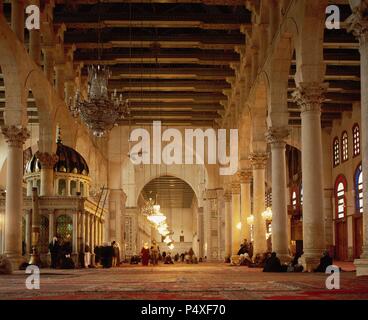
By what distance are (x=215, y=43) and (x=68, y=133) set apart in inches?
263

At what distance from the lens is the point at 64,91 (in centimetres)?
2606

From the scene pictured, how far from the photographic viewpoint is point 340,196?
106 feet

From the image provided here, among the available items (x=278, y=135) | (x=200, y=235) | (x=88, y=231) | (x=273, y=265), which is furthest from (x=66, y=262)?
(x=200, y=235)

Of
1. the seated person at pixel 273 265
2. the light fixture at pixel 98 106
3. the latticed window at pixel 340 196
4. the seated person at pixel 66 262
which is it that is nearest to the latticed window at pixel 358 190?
the latticed window at pixel 340 196

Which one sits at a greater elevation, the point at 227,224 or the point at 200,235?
the point at 227,224

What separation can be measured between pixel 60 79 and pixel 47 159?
3.37 meters

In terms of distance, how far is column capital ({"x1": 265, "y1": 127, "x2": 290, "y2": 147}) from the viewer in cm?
1898

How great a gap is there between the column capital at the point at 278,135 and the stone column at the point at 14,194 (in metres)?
6.71

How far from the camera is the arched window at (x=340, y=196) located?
31609 millimetres

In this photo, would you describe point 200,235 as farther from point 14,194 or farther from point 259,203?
point 14,194

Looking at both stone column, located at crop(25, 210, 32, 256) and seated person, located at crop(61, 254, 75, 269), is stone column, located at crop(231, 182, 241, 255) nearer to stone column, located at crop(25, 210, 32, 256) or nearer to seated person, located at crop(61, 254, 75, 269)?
seated person, located at crop(61, 254, 75, 269)

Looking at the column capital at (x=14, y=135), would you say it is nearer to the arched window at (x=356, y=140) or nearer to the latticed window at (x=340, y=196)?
the arched window at (x=356, y=140)

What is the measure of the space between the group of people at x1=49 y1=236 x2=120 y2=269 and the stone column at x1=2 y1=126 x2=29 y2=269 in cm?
270

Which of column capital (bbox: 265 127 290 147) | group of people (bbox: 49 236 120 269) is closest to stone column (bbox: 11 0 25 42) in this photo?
group of people (bbox: 49 236 120 269)
